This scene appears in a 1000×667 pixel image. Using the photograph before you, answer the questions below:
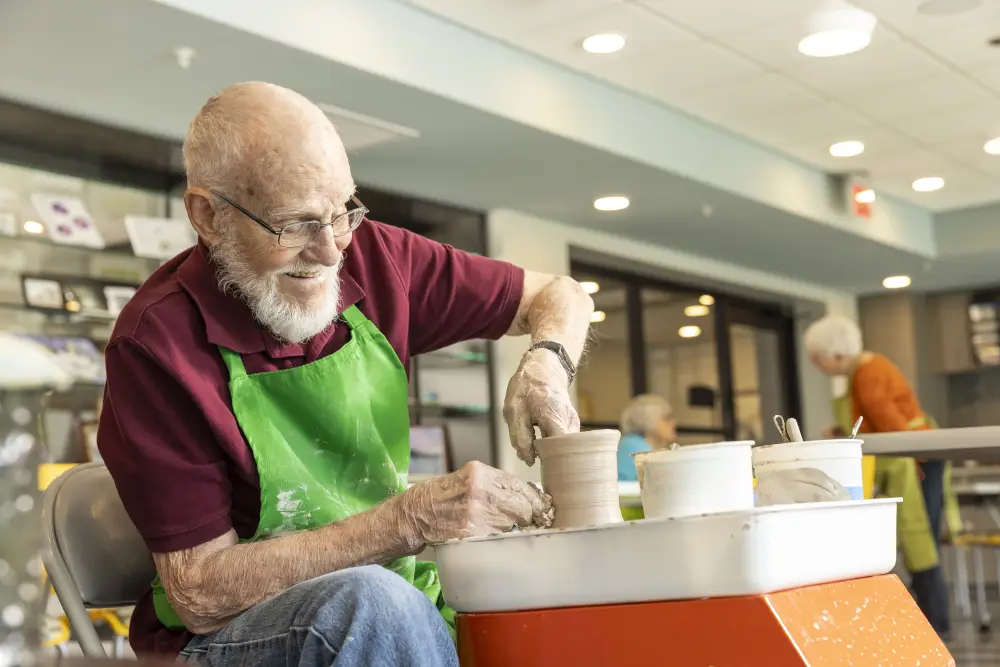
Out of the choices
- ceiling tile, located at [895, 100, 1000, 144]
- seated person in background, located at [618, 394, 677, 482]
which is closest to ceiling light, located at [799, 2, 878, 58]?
ceiling tile, located at [895, 100, 1000, 144]

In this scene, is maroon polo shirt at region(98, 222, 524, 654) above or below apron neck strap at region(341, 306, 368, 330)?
below

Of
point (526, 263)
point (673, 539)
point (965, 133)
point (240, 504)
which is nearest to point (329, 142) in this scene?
point (240, 504)

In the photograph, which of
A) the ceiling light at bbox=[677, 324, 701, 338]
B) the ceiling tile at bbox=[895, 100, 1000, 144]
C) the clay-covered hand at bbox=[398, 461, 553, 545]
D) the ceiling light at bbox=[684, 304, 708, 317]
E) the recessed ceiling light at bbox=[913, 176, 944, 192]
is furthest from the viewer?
the ceiling light at bbox=[684, 304, 708, 317]

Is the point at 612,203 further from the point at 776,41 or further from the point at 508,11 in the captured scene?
the point at 508,11

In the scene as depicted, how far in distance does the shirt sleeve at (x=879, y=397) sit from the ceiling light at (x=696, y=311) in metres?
2.87

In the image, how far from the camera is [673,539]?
1098mm

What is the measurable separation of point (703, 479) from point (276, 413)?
570 mm

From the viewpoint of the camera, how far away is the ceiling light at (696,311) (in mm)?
8391

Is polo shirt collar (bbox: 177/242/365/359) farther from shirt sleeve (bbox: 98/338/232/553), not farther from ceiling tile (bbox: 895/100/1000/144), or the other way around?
ceiling tile (bbox: 895/100/1000/144)

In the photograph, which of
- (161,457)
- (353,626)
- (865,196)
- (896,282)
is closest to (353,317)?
(161,457)

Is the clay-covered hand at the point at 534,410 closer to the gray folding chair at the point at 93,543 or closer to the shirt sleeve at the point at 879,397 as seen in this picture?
the gray folding chair at the point at 93,543

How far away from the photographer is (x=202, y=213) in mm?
1612

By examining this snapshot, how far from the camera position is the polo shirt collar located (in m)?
1.49

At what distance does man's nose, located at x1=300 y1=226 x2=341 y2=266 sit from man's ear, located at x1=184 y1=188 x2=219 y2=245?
0.47ft
